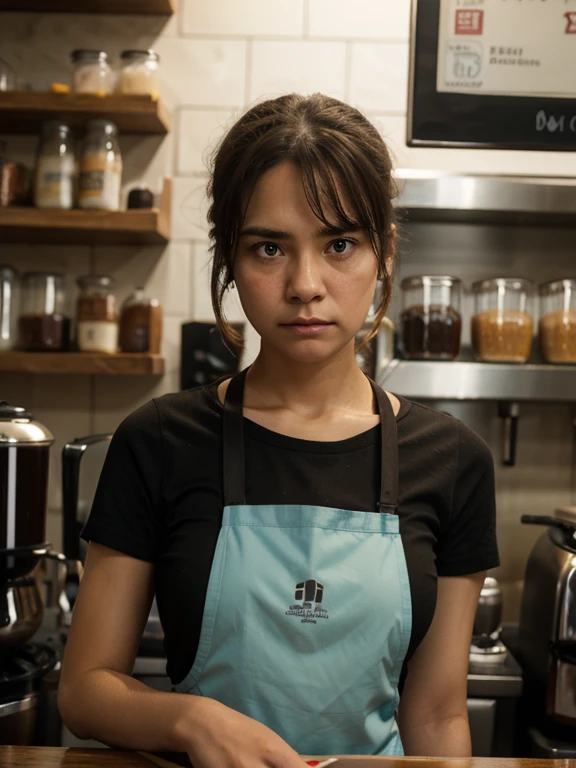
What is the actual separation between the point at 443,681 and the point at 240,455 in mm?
366

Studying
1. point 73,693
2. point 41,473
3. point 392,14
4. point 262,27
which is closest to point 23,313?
point 41,473

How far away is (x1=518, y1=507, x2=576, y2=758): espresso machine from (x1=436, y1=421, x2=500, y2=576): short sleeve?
560mm

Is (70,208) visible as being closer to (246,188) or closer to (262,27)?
(262,27)

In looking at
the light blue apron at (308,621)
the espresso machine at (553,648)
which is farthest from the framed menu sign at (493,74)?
the light blue apron at (308,621)

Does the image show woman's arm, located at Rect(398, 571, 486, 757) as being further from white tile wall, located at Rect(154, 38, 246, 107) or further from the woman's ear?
white tile wall, located at Rect(154, 38, 246, 107)

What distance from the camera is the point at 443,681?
103 cm

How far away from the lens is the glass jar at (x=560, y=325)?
1902 millimetres

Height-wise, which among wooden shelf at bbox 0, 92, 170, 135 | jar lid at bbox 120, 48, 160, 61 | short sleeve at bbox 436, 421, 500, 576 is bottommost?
short sleeve at bbox 436, 421, 500, 576

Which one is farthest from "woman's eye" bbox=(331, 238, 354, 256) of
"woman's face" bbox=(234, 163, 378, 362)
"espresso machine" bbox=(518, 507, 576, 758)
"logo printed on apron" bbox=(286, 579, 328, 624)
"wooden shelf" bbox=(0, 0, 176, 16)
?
"wooden shelf" bbox=(0, 0, 176, 16)

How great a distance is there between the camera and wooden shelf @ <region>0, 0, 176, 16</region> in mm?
2078

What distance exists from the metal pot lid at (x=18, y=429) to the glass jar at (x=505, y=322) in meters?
0.99

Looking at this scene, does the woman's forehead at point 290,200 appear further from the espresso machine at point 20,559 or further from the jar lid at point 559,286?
the jar lid at point 559,286

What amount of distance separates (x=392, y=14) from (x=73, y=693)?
182 centimetres

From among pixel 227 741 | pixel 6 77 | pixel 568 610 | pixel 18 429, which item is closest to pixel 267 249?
pixel 227 741
